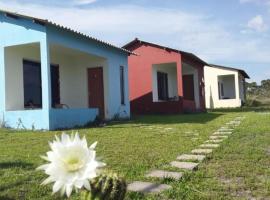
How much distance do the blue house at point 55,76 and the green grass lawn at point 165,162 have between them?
221 centimetres

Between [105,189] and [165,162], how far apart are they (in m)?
4.13

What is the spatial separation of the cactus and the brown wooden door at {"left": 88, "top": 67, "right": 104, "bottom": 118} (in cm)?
1424

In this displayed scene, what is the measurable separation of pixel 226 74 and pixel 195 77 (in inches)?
300

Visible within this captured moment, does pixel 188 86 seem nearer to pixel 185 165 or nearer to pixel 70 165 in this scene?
pixel 185 165

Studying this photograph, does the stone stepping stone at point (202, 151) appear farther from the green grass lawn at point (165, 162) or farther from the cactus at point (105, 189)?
the cactus at point (105, 189)

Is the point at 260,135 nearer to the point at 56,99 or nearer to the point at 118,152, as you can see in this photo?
the point at 118,152

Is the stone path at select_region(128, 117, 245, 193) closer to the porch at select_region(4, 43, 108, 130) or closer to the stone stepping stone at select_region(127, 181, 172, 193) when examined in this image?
the stone stepping stone at select_region(127, 181, 172, 193)

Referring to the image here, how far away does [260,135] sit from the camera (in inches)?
375

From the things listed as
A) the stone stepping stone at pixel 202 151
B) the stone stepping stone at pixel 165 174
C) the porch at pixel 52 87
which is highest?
the porch at pixel 52 87

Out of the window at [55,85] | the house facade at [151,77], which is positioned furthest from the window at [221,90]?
the window at [55,85]

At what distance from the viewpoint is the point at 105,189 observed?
204 centimetres

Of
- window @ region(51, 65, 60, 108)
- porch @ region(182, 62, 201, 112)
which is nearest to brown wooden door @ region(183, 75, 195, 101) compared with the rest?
porch @ region(182, 62, 201, 112)

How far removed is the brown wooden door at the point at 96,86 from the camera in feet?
53.5

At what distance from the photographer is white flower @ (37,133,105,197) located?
5.46 feet
